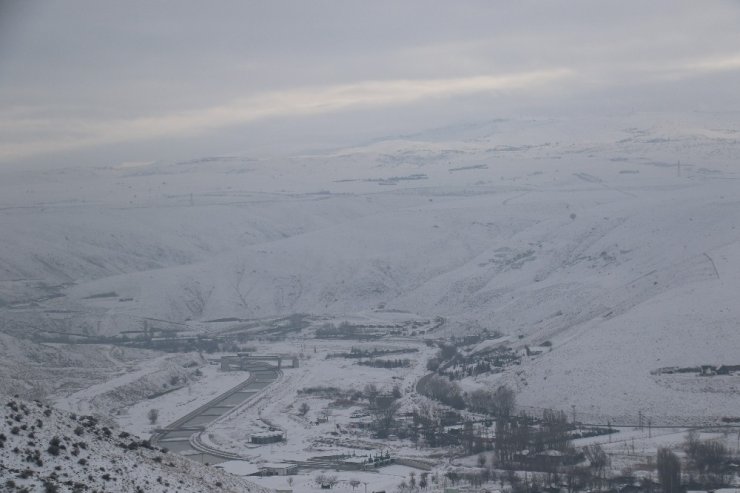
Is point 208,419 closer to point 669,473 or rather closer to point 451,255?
point 669,473

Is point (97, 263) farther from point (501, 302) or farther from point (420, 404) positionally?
point (420, 404)

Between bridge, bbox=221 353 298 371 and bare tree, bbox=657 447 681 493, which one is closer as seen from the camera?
bare tree, bbox=657 447 681 493

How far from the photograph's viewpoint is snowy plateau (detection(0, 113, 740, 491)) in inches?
1406

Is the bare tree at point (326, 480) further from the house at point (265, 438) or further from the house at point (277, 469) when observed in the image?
the house at point (265, 438)

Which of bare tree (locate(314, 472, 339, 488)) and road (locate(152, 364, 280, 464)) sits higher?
road (locate(152, 364, 280, 464))

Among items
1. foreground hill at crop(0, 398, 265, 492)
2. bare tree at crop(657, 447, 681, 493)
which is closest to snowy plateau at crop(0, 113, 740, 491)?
foreground hill at crop(0, 398, 265, 492)

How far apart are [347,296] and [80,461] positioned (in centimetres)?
4984

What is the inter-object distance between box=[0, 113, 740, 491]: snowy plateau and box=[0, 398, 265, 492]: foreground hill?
6 centimetres

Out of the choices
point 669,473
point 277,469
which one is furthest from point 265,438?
point 669,473

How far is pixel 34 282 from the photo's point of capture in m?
64.9

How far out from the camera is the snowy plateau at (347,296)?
35.7 metres

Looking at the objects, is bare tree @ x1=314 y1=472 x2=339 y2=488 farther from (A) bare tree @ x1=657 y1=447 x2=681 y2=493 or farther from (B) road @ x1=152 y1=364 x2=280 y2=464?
(A) bare tree @ x1=657 y1=447 x2=681 y2=493

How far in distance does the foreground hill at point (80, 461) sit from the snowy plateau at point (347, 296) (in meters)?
0.06

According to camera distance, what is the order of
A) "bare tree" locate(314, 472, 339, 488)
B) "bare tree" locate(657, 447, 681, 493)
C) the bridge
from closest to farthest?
"bare tree" locate(657, 447, 681, 493) < "bare tree" locate(314, 472, 339, 488) < the bridge
